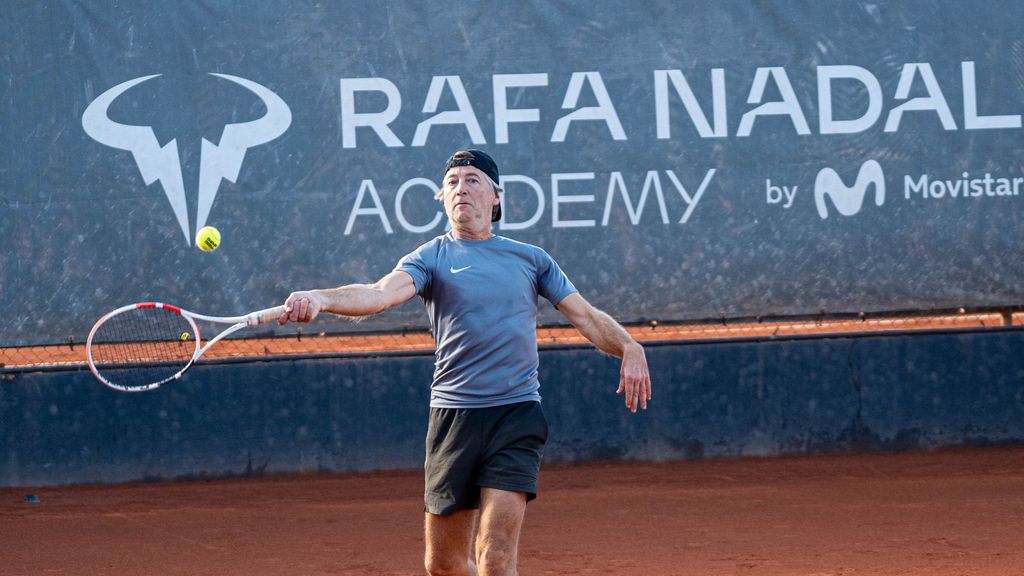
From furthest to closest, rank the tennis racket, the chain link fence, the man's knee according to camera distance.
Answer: the chain link fence
the tennis racket
the man's knee

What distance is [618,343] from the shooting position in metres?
3.78

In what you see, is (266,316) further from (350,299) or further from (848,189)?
(848,189)

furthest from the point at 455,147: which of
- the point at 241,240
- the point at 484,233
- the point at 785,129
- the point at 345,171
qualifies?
the point at 484,233

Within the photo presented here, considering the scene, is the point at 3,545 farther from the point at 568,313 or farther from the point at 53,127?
the point at 568,313

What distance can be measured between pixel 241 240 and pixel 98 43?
1.43m

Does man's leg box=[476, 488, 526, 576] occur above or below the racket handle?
below

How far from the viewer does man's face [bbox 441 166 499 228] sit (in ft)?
12.4

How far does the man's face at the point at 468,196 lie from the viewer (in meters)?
3.79

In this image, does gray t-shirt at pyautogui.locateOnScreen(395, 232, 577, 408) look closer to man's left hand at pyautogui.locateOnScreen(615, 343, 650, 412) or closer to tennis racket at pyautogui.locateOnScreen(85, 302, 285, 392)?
man's left hand at pyautogui.locateOnScreen(615, 343, 650, 412)

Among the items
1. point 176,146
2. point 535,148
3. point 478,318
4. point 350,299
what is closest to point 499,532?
point 478,318

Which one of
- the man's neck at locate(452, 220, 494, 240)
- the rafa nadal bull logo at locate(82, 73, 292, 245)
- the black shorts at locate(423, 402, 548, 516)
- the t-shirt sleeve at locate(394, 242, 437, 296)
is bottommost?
the black shorts at locate(423, 402, 548, 516)

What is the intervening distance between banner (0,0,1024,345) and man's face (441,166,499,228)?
3078 mm

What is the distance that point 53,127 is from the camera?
688 centimetres

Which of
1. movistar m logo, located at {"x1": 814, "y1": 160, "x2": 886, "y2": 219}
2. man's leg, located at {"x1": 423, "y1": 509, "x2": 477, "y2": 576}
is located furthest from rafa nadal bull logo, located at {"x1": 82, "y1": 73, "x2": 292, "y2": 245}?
man's leg, located at {"x1": 423, "y1": 509, "x2": 477, "y2": 576}
